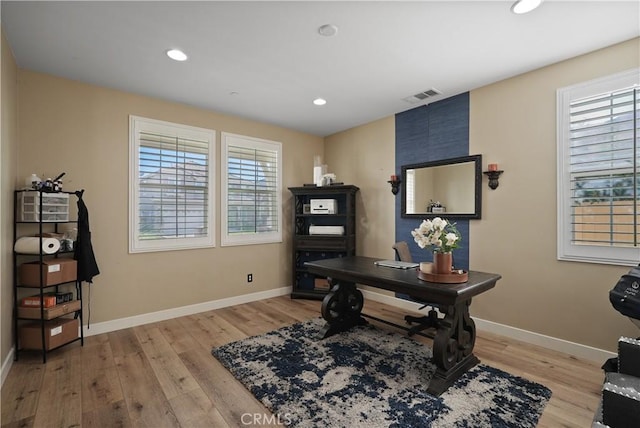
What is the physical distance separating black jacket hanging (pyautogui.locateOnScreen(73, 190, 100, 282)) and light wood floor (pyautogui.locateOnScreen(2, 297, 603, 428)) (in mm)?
705

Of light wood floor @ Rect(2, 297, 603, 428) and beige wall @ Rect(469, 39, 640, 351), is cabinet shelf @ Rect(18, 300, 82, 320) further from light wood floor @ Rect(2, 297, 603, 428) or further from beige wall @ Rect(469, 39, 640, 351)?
beige wall @ Rect(469, 39, 640, 351)

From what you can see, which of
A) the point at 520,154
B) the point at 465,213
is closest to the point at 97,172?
the point at 465,213

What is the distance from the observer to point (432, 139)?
3617 mm

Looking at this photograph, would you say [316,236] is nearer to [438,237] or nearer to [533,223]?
[438,237]

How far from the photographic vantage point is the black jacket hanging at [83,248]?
2.74 m

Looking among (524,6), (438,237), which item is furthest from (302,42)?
(438,237)

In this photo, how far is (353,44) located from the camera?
7.76 ft

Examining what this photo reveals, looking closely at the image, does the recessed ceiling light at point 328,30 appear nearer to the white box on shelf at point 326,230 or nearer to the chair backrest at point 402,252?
the chair backrest at point 402,252

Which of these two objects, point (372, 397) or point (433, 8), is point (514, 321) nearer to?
point (372, 397)

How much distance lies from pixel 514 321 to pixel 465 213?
120 centimetres

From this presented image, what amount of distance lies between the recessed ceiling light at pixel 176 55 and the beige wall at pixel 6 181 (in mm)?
1127

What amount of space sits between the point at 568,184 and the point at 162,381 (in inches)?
150

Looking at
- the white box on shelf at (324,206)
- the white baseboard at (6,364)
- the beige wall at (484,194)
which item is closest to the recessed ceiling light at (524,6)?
the beige wall at (484,194)
